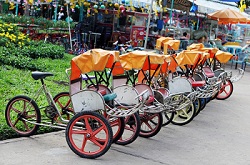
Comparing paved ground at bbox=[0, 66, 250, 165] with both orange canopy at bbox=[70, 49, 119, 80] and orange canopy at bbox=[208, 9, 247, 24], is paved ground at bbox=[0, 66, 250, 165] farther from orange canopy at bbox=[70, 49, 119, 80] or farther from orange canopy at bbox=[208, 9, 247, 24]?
orange canopy at bbox=[208, 9, 247, 24]

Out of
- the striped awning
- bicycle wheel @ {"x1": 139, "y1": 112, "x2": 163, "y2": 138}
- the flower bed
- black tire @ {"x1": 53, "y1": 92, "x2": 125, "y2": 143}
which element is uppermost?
the striped awning

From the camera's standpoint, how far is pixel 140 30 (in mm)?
18703

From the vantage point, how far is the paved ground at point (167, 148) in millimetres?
5430

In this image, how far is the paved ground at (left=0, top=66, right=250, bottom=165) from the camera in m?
5.43

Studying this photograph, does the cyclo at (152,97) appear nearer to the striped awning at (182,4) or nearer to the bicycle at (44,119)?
the bicycle at (44,119)

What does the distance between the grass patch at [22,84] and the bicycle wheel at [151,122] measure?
144 cm

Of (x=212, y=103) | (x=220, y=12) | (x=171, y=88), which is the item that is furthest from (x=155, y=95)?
(x=220, y=12)

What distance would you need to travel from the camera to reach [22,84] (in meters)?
9.28

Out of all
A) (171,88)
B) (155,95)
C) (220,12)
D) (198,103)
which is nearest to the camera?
(155,95)

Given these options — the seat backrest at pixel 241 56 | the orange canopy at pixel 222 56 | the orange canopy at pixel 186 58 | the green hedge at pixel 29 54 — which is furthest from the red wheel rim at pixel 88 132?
the seat backrest at pixel 241 56

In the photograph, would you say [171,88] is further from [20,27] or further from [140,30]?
[140,30]

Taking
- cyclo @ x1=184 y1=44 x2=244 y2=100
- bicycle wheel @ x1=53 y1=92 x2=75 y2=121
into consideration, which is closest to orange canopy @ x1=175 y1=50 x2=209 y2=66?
cyclo @ x1=184 y1=44 x2=244 y2=100

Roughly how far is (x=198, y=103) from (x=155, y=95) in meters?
1.85

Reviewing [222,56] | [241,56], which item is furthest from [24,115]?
[241,56]
